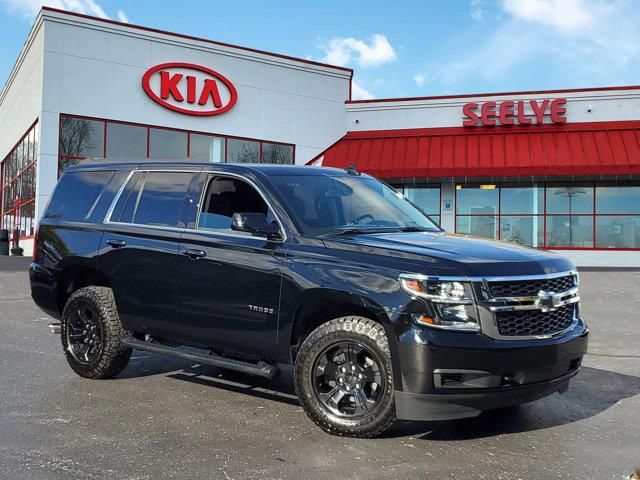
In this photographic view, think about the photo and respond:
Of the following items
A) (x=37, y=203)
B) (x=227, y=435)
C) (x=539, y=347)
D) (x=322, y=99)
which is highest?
(x=322, y=99)

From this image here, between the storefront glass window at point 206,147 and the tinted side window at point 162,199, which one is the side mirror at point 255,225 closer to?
the tinted side window at point 162,199

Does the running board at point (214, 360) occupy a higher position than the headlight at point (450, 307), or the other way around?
the headlight at point (450, 307)

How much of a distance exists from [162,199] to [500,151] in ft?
76.0

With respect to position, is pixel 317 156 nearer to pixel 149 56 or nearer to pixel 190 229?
pixel 149 56

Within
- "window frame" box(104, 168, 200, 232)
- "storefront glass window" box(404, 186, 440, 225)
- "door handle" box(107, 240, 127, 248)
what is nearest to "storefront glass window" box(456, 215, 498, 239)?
"storefront glass window" box(404, 186, 440, 225)

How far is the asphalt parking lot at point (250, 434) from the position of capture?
3990 mm

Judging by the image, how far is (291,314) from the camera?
4855mm

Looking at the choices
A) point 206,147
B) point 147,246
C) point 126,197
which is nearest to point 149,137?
point 206,147

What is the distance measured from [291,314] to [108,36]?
2367cm

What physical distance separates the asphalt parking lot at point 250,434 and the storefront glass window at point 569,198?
851 inches

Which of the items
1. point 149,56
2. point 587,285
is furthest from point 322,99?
point 587,285

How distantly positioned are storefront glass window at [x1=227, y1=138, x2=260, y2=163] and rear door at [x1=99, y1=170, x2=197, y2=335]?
2238cm

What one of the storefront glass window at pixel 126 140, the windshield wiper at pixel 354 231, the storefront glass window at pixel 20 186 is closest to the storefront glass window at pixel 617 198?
the storefront glass window at pixel 126 140

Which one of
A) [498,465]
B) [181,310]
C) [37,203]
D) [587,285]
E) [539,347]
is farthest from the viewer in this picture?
[37,203]
